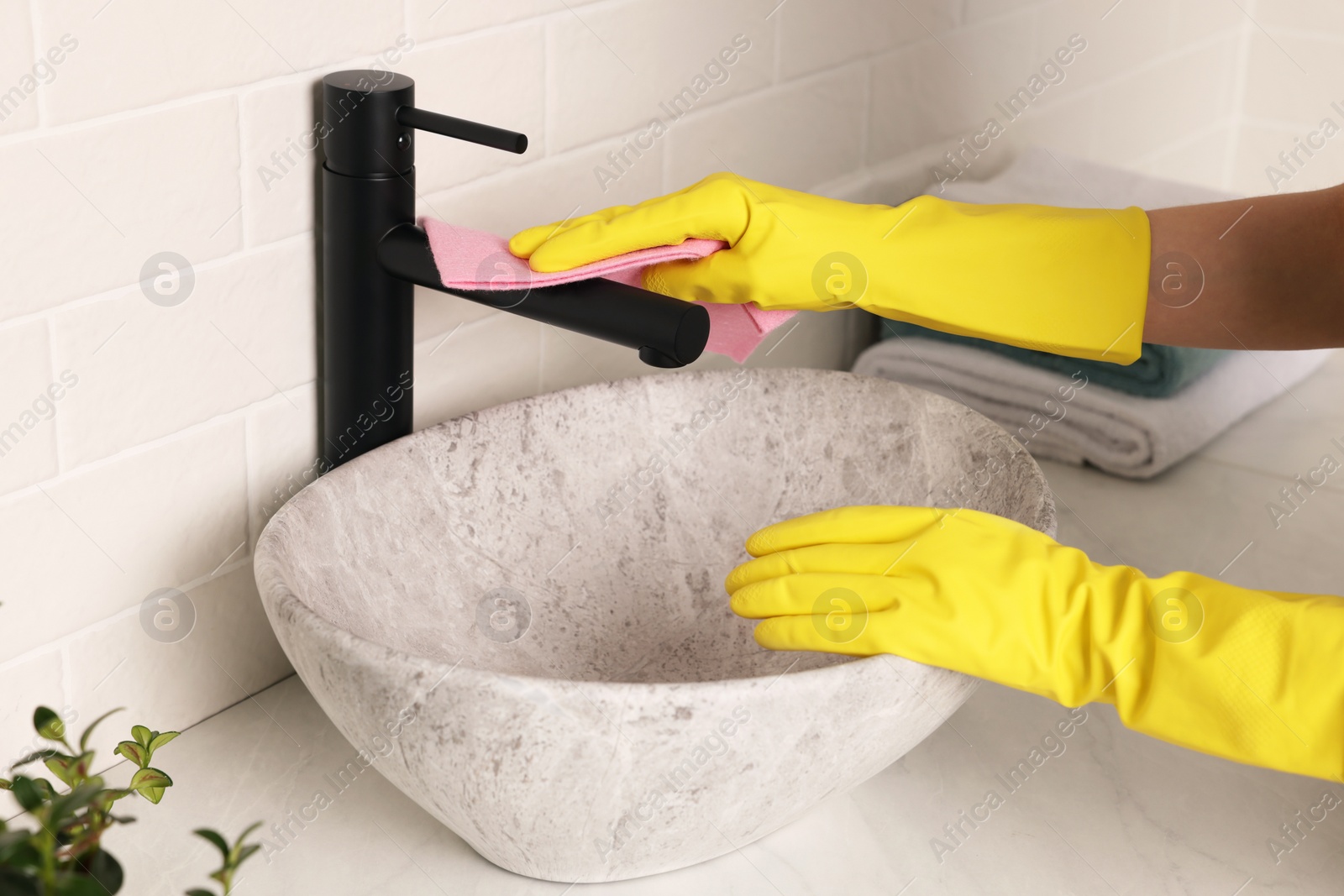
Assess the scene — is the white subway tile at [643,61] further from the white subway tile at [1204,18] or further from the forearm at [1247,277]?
the white subway tile at [1204,18]

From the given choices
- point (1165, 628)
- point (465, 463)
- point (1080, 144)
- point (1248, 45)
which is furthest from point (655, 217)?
point (1248, 45)

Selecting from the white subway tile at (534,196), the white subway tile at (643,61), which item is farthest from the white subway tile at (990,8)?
the white subway tile at (534,196)

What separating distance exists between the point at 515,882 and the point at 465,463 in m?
0.28

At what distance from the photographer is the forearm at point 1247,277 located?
2.88 feet

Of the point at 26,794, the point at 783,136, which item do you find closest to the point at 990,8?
the point at 783,136

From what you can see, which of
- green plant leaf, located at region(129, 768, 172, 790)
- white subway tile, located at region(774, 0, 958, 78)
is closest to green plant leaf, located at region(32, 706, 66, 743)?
green plant leaf, located at region(129, 768, 172, 790)

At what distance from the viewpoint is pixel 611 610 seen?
2.92 feet

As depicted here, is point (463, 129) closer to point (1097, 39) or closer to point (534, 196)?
point (534, 196)

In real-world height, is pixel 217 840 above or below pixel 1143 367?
above

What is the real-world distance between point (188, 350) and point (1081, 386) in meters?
0.86

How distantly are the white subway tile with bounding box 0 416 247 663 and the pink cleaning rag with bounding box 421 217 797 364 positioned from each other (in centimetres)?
19

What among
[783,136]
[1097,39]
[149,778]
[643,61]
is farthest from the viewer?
[1097,39]

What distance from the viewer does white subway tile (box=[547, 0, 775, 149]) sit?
3.16ft

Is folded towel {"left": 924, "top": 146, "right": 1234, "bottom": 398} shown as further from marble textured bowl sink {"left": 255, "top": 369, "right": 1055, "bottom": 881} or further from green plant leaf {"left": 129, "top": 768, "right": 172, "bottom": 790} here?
green plant leaf {"left": 129, "top": 768, "right": 172, "bottom": 790}
